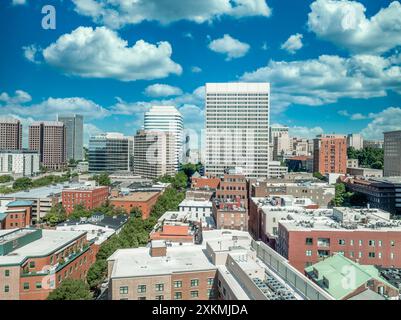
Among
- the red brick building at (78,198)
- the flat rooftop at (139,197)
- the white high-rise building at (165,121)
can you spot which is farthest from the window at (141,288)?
the white high-rise building at (165,121)

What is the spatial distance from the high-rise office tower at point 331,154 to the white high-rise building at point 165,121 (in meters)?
12.7

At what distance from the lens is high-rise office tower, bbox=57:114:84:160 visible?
22.2 metres

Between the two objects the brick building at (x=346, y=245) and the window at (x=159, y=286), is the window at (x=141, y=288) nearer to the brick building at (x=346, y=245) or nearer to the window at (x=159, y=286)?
the window at (x=159, y=286)

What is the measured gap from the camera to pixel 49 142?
2931 cm

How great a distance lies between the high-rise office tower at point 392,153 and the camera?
76.4 ft

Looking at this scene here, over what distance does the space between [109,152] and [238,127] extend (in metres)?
11.8

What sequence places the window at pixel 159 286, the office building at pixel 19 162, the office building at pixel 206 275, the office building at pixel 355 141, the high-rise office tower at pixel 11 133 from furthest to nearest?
the office building at pixel 355 141 < the office building at pixel 19 162 < the high-rise office tower at pixel 11 133 < the window at pixel 159 286 < the office building at pixel 206 275

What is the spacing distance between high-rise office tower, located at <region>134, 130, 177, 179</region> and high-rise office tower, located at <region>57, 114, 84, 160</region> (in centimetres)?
483

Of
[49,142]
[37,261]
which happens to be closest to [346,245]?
[37,261]

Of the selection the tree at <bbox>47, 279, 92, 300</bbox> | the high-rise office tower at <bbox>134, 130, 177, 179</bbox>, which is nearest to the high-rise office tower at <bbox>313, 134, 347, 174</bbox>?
the high-rise office tower at <bbox>134, 130, 177, 179</bbox>

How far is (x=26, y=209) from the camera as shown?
14141 millimetres

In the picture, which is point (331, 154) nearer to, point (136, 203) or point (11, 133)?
point (136, 203)
